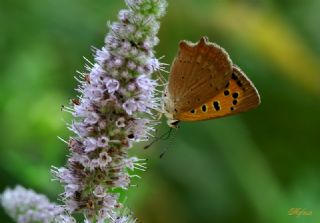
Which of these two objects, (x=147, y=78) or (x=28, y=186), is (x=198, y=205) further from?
(x=147, y=78)

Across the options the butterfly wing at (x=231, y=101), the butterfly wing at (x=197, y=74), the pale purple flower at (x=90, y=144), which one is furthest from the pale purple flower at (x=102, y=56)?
the butterfly wing at (x=231, y=101)

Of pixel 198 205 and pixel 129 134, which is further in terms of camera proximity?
pixel 198 205

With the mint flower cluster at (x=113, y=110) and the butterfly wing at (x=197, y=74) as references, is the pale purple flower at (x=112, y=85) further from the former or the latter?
the butterfly wing at (x=197, y=74)

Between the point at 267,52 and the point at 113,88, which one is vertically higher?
the point at 267,52

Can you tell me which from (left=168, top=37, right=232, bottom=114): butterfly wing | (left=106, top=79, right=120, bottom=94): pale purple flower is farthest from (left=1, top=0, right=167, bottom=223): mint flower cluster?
(left=168, top=37, right=232, bottom=114): butterfly wing

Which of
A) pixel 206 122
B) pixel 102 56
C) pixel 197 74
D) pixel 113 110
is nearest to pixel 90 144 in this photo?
pixel 113 110

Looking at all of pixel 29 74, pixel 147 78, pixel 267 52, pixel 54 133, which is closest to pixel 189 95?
pixel 147 78

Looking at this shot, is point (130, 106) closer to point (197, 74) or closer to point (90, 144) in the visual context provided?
point (90, 144)
